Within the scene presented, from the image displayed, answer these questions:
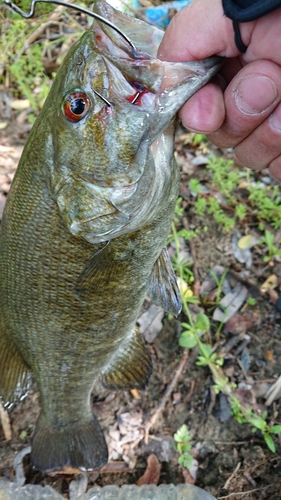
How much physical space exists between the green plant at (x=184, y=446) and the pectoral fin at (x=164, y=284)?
1.02m

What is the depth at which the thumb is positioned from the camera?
1466 millimetres

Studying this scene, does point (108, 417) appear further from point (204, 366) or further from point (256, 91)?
point (256, 91)

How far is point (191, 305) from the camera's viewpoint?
10.7 feet

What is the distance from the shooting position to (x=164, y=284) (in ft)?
6.92

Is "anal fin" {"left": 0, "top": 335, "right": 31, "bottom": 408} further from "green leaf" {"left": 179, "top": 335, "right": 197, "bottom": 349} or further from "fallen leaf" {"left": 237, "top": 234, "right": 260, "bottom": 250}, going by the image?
"fallen leaf" {"left": 237, "top": 234, "right": 260, "bottom": 250}

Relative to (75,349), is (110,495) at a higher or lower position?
lower

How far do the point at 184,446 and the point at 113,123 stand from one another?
204cm

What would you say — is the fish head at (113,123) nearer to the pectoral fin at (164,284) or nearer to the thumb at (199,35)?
the thumb at (199,35)

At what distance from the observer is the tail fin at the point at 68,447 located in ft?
7.93

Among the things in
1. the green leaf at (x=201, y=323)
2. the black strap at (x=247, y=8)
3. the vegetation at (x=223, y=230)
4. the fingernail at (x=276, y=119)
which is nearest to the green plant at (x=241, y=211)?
the vegetation at (x=223, y=230)

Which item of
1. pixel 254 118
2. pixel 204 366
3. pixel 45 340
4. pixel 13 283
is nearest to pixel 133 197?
pixel 254 118

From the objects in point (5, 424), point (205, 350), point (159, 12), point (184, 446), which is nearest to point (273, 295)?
point (205, 350)

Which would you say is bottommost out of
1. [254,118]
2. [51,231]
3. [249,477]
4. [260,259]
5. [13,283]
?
[249,477]

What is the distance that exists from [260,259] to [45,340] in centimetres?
199
